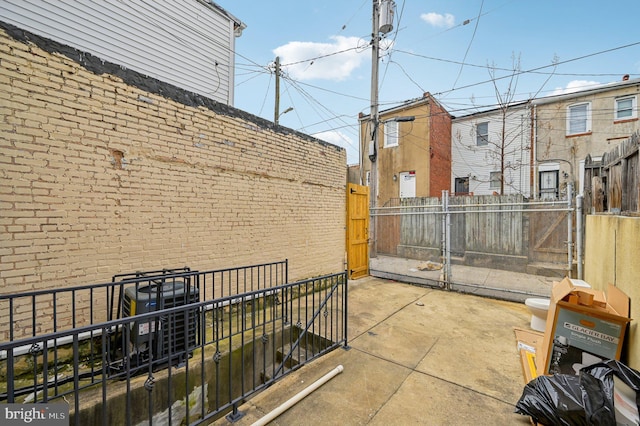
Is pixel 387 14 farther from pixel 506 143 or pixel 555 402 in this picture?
pixel 555 402

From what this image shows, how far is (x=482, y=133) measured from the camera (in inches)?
528

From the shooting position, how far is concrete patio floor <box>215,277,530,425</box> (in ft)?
7.35

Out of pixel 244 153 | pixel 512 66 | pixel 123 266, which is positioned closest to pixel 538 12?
pixel 512 66

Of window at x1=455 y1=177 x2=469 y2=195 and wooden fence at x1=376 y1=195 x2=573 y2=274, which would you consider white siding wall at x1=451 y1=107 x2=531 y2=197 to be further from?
wooden fence at x1=376 y1=195 x2=573 y2=274

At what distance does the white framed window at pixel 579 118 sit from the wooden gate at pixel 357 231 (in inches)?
A: 411

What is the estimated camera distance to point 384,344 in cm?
Result: 346

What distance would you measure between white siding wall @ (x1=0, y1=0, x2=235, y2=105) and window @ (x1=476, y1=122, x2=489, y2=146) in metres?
12.2

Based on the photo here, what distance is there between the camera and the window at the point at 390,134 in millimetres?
13602

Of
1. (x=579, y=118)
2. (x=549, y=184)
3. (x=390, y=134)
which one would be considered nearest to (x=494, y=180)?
(x=549, y=184)

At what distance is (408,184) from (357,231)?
23.8ft

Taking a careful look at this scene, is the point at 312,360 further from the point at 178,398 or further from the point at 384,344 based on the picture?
the point at 178,398

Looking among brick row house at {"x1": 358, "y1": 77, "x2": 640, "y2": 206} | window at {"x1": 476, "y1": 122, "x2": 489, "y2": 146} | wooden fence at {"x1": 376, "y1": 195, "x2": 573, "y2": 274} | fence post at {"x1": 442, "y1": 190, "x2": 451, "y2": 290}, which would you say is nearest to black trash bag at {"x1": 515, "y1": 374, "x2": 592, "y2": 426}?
fence post at {"x1": 442, "y1": 190, "x2": 451, "y2": 290}

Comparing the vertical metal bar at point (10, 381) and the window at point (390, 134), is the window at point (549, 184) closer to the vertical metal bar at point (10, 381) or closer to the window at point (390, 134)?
the window at point (390, 134)

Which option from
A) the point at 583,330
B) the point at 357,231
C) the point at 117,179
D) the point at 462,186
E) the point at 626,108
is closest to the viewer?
the point at 583,330
